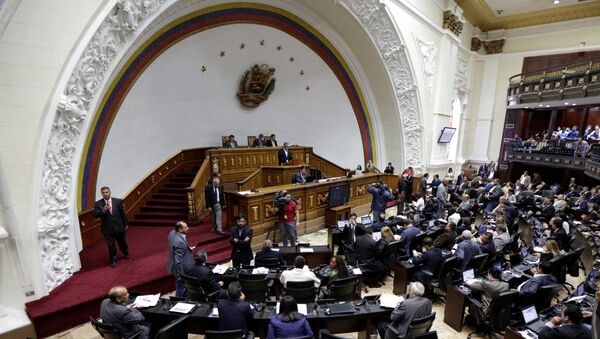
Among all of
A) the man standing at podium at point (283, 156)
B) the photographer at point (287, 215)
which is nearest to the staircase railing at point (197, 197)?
the photographer at point (287, 215)

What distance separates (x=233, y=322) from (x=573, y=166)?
48.7 feet

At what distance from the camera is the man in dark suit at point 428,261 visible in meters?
5.04

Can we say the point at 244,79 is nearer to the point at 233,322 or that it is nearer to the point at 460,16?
the point at 233,322

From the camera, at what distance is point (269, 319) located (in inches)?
141

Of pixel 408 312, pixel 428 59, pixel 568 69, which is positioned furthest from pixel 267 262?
pixel 568 69

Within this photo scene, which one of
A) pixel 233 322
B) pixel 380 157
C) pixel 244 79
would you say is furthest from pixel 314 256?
pixel 380 157

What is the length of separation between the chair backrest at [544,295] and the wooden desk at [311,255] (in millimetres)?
3059

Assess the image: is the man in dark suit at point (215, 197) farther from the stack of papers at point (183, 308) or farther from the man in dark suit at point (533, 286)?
the man in dark suit at point (533, 286)

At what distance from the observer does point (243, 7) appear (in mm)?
9750

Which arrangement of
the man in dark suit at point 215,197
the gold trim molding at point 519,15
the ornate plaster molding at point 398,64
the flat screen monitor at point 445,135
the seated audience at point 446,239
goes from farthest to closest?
the gold trim molding at point 519,15
the flat screen monitor at point 445,135
the ornate plaster molding at point 398,64
the man in dark suit at point 215,197
the seated audience at point 446,239

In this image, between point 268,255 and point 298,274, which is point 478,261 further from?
point 268,255

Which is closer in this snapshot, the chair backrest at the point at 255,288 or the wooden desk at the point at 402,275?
the chair backrest at the point at 255,288

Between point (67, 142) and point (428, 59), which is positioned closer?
point (67, 142)

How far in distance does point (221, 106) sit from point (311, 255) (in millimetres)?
7586
